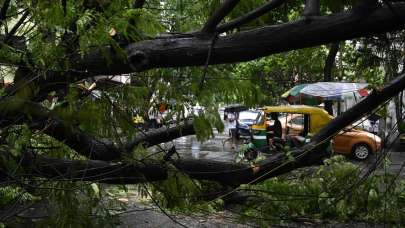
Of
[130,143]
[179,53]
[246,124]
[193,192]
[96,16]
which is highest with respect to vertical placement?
[96,16]

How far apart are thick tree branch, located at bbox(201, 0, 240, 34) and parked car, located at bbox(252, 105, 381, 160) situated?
16740 millimetres

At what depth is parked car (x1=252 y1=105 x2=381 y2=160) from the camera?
67.4 ft

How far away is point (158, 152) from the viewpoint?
16.6 feet

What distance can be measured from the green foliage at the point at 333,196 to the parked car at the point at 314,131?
39.8 feet

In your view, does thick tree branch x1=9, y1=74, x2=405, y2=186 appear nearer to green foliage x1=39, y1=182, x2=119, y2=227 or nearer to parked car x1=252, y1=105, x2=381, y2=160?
green foliage x1=39, y1=182, x2=119, y2=227

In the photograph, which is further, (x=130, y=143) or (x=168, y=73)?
(x=130, y=143)

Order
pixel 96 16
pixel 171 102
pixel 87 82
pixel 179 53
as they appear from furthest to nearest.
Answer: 1. pixel 87 82
2. pixel 171 102
3. pixel 96 16
4. pixel 179 53

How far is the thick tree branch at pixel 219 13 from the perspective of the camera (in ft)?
10.6

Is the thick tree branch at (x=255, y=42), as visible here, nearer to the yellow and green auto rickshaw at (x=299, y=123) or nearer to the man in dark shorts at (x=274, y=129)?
the yellow and green auto rickshaw at (x=299, y=123)

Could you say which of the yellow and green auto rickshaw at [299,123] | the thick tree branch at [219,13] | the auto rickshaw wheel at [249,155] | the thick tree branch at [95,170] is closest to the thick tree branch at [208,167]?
the thick tree branch at [95,170]

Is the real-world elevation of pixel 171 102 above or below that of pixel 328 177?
above

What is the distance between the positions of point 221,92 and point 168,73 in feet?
1.80

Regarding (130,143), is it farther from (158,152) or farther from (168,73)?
(168,73)

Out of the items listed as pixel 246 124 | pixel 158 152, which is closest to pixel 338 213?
pixel 158 152
